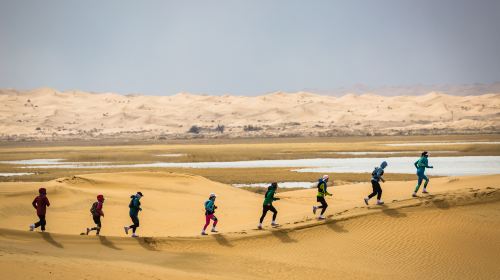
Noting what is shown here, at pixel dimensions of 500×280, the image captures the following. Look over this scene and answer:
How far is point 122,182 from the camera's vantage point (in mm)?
29500

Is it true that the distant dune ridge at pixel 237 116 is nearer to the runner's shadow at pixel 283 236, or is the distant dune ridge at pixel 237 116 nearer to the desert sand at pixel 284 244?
the desert sand at pixel 284 244

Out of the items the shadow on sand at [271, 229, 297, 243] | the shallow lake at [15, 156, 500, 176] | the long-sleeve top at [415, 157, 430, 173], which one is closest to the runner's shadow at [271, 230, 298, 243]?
the shadow on sand at [271, 229, 297, 243]

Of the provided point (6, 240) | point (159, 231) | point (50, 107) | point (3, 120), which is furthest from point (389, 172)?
point (50, 107)

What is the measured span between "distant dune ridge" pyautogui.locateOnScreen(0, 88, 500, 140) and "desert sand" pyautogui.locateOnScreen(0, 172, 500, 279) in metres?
95.6

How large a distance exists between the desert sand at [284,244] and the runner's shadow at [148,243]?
28 millimetres

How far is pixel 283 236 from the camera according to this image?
17.4 m

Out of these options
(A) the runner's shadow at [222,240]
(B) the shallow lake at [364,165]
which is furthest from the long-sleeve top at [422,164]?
(B) the shallow lake at [364,165]

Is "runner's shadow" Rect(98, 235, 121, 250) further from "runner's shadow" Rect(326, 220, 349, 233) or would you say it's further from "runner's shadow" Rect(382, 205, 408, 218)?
"runner's shadow" Rect(382, 205, 408, 218)

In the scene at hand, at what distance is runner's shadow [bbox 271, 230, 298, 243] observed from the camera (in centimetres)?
1709

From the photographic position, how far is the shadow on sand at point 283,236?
17094 millimetres

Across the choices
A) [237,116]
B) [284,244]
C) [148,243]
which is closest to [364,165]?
[284,244]

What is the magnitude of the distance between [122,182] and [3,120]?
5247 inches

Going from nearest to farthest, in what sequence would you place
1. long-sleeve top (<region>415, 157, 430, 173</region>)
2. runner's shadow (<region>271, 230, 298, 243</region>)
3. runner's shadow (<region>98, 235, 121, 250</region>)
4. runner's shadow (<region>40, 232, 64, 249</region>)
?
runner's shadow (<region>40, 232, 64, 249</region>)
runner's shadow (<region>98, 235, 121, 250</region>)
runner's shadow (<region>271, 230, 298, 243</region>)
long-sleeve top (<region>415, 157, 430, 173</region>)

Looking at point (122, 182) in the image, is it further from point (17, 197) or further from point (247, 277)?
point (247, 277)
